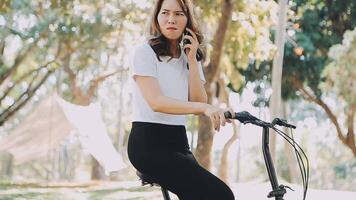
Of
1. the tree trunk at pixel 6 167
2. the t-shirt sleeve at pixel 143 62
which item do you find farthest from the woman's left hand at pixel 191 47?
the tree trunk at pixel 6 167

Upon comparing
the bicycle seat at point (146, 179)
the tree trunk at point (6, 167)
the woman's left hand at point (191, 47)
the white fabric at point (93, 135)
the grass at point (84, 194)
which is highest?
the woman's left hand at point (191, 47)

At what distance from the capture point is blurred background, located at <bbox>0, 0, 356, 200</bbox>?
25.4ft

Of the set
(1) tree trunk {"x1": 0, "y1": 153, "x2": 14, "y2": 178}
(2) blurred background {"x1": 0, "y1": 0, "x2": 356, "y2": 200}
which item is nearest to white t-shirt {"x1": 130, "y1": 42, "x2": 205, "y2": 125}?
(2) blurred background {"x1": 0, "y1": 0, "x2": 356, "y2": 200}

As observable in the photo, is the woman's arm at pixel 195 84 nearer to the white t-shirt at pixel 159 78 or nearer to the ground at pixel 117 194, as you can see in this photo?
the white t-shirt at pixel 159 78

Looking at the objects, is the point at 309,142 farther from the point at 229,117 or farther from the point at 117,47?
the point at 229,117

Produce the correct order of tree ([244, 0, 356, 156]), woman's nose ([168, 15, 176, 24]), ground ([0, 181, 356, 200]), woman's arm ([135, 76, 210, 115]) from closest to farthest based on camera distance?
1. woman's arm ([135, 76, 210, 115])
2. woman's nose ([168, 15, 176, 24])
3. ground ([0, 181, 356, 200])
4. tree ([244, 0, 356, 156])

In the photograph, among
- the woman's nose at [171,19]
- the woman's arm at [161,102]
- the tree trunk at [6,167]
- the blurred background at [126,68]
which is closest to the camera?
the woman's arm at [161,102]

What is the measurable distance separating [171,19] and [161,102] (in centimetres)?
26

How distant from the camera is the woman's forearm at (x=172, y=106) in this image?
1.56 m

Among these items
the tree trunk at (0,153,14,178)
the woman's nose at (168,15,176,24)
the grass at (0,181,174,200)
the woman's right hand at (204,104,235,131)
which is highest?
the woman's nose at (168,15,176,24)

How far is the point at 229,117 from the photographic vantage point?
144 cm

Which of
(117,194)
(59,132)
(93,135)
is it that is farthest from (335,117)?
(117,194)

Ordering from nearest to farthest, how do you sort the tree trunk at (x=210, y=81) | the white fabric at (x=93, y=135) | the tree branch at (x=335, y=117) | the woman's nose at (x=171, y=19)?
1. the woman's nose at (x=171, y=19)
2. the tree trunk at (x=210, y=81)
3. the white fabric at (x=93, y=135)
4. the tree branch at (x=335, y=117)

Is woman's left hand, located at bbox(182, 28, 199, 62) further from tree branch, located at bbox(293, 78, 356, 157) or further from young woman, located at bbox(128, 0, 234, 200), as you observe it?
tree branch, located at bbox(293, 78, 356, 157)
